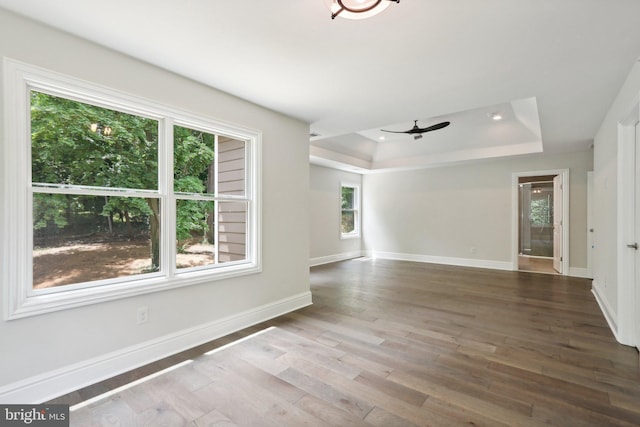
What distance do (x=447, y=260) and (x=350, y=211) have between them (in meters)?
2.78

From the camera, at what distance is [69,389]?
6.67 feet

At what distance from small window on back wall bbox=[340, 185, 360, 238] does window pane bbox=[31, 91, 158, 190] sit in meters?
5.74

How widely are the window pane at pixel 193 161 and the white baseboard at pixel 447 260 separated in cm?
588

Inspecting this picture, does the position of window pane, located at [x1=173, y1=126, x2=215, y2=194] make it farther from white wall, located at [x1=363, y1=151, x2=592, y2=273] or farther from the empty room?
white wall, located at [x1=363, y1=151, x2=592, y2=273]

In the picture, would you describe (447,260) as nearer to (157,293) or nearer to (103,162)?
(157,293)

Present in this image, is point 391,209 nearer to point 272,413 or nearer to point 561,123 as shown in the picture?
point 561,123

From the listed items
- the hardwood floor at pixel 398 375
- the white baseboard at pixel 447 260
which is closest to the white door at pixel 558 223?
the white baseboard at pixel 447 260

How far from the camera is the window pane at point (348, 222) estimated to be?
8078 mm

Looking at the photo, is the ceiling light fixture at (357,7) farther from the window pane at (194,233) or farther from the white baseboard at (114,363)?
the white baseboard at (114,363)

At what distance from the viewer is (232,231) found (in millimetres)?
3316

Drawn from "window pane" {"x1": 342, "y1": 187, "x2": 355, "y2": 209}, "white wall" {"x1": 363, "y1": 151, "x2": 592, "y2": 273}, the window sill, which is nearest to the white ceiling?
the window sill

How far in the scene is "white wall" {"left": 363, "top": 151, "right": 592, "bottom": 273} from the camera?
5723mm

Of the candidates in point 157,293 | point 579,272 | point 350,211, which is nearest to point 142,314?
point 157,293

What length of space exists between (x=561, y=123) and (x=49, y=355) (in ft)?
18.9
